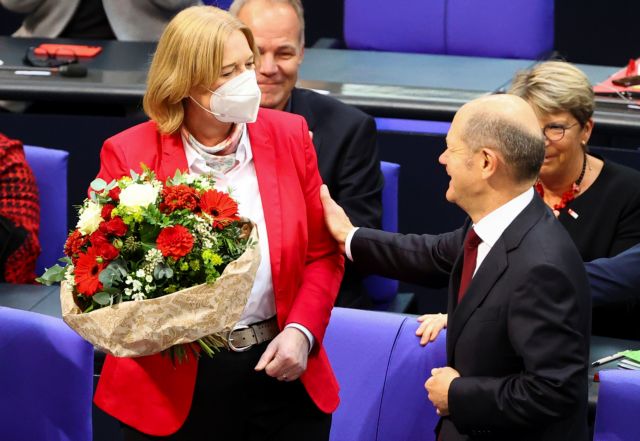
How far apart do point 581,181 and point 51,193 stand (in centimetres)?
163

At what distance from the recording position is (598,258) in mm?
3246

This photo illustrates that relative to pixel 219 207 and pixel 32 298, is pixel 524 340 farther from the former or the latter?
pixel 32 298

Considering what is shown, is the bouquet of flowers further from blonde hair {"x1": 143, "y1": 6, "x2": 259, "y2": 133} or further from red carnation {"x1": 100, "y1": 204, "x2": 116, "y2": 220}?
blonde hair {"x1": 143, "y1": 6, "x2": 259, "y2": 133}

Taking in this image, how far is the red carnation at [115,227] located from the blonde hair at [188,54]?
12.2 inches

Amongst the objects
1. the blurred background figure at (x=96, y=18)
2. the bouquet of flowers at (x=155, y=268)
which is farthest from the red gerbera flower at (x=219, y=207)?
the blurred background figure at (x=96, y=18)

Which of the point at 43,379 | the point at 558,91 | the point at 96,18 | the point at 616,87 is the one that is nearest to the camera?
the point at 43,379

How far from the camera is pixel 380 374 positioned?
2836 mm

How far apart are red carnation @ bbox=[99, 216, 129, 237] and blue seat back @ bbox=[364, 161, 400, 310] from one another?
155cm

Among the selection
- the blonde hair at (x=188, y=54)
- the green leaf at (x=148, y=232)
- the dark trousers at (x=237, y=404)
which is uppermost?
the blonde hair at (x=188, y=54)

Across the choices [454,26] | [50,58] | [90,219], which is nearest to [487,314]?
[90,219]

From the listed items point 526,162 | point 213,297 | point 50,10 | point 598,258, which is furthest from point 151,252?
point 50,10

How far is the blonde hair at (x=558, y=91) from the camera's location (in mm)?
3158

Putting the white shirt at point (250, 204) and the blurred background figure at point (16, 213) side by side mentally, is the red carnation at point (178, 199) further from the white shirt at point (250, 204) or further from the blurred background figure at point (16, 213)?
the blurred background figure at point (16, 213)

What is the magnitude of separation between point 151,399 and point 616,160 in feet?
7.03
